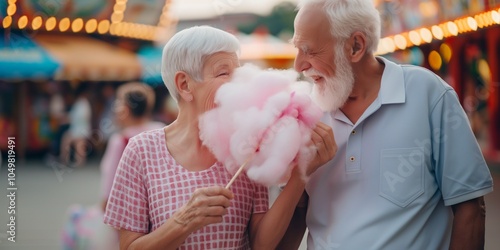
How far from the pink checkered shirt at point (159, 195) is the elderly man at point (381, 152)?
14.4 inches

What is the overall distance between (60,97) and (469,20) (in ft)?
28.2

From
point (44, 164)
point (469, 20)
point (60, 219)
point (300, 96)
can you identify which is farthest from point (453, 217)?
point (44, 164)

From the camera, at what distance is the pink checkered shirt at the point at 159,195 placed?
88.4 inches

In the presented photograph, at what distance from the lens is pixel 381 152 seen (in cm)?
235

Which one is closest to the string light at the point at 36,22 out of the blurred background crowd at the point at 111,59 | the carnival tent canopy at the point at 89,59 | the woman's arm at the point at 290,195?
the blurred background crowd at the point at 111,59

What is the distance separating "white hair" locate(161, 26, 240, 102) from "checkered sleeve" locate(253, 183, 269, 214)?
45cm

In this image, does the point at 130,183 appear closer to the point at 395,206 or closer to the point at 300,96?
the point at 300,96

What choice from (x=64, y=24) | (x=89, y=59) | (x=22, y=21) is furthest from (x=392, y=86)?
(x=89, y=59)

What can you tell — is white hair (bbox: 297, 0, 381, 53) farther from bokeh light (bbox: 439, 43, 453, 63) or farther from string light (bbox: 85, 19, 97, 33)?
bokeh light (bbox: 439, 43, 453, 63)

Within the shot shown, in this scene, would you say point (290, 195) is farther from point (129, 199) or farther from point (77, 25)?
point (77, 25)

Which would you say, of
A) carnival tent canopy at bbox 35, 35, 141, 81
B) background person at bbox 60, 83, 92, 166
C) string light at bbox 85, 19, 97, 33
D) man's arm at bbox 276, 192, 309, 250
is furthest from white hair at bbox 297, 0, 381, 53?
carnival tent canopy at bbox 35, 35, 141, 81

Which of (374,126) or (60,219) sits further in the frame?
(60,219)

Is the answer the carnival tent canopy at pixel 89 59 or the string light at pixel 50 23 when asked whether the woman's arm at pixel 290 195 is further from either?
the carnival tent canopy at pixel 89 59

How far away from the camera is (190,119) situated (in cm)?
234
